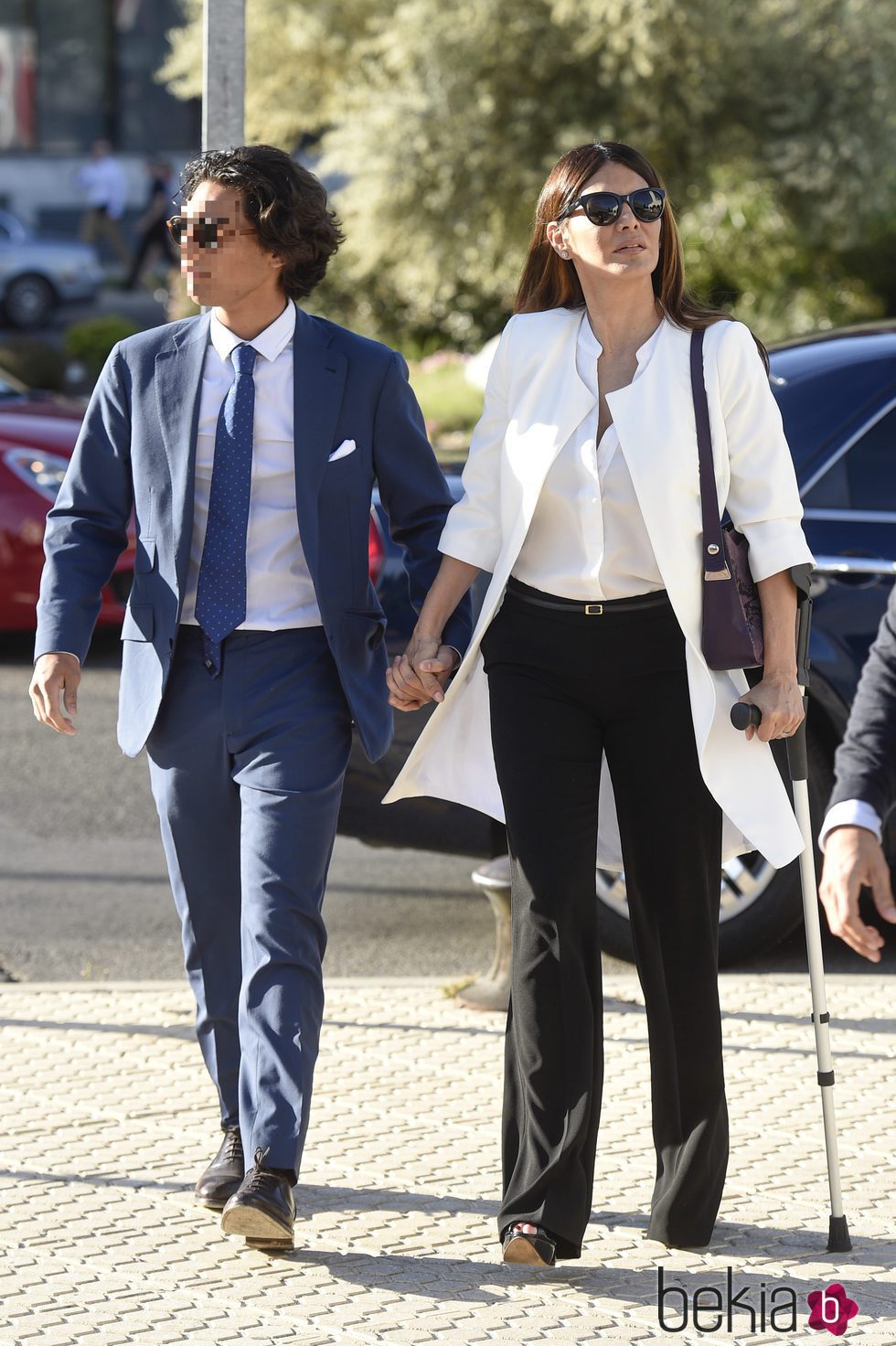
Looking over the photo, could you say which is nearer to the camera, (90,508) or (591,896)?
(591,896)

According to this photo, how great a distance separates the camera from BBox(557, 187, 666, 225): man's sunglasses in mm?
3426

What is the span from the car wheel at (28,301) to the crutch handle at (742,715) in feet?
86.7

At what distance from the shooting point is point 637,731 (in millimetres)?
3480

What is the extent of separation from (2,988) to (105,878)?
146 cm

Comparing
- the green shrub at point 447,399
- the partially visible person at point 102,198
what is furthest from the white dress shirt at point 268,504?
A: the partially visible person at point 102,198

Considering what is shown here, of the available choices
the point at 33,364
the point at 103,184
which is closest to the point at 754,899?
the point at 33,364

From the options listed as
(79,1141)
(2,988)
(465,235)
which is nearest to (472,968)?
(2,988)

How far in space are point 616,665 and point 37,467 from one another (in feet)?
22.2

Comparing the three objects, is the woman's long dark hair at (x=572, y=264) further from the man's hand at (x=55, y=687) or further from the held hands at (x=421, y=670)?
the man's hand at (x=55, y=687)

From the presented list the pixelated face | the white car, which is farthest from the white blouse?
the white car

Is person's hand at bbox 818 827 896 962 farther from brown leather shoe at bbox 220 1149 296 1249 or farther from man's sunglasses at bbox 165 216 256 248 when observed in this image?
man's sunglasses at bbox 165 216 256 248

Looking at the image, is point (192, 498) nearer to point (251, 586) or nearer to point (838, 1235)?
point (251, 586)

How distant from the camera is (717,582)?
3.37 meters

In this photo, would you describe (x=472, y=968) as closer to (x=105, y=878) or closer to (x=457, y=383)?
(x=105, y=878)
